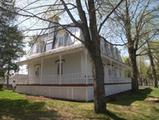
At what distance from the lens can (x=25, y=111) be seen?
16.2m

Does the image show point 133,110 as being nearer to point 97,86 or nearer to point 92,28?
point 97,86

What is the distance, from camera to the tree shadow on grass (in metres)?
14.9

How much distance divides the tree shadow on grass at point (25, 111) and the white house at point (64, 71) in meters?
4.41

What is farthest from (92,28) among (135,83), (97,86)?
(135,83)

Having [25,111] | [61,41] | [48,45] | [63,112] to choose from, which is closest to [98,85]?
[63,112]

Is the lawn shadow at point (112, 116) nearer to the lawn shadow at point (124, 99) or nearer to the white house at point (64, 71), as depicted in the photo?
the white house at point (64, 71)

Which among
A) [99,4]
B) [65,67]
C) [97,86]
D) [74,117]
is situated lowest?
[74,117]

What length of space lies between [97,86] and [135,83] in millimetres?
16910

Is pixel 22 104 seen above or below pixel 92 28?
below

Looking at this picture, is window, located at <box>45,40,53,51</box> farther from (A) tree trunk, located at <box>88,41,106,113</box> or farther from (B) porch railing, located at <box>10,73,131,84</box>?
(A) tree trunk, located at <box>88,41,106,113</box>

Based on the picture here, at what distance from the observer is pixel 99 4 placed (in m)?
16.6

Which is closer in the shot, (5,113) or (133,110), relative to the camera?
(5,113)

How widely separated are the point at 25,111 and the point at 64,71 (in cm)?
1205

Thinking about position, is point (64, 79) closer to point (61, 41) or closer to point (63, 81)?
point (63, 81)
